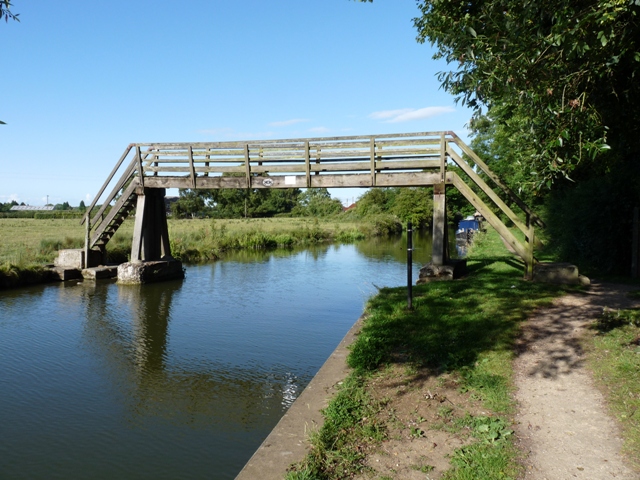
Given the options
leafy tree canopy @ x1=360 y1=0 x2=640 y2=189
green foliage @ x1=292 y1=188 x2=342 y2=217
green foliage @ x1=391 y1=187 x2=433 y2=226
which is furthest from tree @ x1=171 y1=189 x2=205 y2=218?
leafy tree canopy @ x1=360 y1=0 x2=640 y2=189

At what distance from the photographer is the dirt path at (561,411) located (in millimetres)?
4027

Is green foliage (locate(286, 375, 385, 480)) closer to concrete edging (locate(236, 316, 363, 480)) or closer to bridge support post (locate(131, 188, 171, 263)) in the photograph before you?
concrete edging (locate(236, 316, 363, 480))

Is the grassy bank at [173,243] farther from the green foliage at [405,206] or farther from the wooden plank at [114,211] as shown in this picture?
the green foliage at [405,206]

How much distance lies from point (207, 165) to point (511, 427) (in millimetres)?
13572

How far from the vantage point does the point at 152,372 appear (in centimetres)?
838

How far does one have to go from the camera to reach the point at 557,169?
6773mm

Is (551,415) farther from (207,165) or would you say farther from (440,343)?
(207,165)

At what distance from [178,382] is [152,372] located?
74cm

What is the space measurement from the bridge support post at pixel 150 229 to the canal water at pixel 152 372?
1.75 m

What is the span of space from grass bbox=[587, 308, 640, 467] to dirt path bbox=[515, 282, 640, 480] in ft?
0.34

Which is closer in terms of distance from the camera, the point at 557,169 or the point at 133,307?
the point at 557,169

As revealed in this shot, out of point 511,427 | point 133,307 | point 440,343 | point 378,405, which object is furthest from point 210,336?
point 511,427

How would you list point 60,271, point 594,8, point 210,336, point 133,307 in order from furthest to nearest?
point 60,271 < point 133,307 < point 210,336 < point 594,8

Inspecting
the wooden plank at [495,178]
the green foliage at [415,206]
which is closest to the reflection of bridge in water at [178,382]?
the wooden plank at [495,178]
